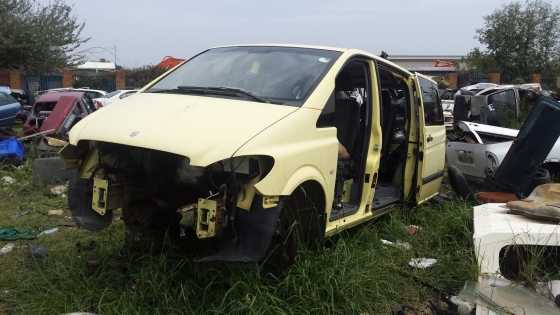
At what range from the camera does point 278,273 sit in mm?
3678

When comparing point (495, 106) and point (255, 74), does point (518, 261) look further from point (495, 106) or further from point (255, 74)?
point (495, 106)

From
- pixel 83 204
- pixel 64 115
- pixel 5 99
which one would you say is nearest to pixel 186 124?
pixel 83 204

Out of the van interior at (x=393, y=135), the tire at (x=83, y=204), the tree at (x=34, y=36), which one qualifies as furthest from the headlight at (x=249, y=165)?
the tree at (x=34, y=36)

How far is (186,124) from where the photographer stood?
3525 millimetres

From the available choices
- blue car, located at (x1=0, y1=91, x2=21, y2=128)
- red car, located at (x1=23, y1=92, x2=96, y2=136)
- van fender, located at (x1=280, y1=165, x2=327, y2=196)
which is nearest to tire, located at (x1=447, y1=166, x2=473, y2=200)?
van fender, located at (x1=280, y1=165, x2=327, y2=196)

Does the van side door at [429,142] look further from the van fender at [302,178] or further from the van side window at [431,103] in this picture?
the van fender at [302,178]

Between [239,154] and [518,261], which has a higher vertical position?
[239,154]

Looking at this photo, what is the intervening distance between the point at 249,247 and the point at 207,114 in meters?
0.89

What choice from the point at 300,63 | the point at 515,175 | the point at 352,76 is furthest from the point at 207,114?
the point at 515,175

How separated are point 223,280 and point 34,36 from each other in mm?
27175

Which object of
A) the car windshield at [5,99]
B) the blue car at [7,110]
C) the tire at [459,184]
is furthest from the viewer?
the car windshield at [5,99]

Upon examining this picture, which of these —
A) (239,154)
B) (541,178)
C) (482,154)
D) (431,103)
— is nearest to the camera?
(239,154)

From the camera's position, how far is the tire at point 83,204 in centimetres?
396

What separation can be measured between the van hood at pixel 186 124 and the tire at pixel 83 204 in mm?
381
